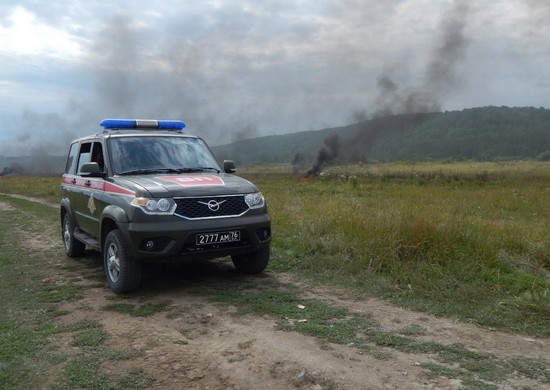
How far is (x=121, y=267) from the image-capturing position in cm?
577

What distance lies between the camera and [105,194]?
20.9ft

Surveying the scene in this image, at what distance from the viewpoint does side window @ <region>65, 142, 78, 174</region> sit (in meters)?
8.38

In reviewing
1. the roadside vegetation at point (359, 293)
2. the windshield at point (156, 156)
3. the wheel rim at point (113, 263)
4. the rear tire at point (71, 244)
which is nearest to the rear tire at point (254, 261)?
the roadside vegetation at point (359, 293)

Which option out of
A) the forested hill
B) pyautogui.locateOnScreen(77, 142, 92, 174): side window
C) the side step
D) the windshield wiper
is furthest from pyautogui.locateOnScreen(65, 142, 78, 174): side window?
the forested hill

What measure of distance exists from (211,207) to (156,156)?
1.48 metres

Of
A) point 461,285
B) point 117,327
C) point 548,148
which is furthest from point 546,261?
point 548,148

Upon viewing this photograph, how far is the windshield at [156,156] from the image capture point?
6.57 m

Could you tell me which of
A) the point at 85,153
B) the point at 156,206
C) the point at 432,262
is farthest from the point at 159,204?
the point at 432,262

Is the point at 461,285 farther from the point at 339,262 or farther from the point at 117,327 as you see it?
the point at 117,327

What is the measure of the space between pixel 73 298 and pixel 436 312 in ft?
13.6

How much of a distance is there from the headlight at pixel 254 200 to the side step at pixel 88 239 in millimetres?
2204

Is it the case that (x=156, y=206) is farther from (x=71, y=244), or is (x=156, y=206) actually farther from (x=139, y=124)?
(x=71, y=244)

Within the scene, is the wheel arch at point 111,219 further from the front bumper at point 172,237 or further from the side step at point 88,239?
the side step at point 88,239

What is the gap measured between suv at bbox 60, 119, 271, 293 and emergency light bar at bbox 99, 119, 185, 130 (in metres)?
0.02
